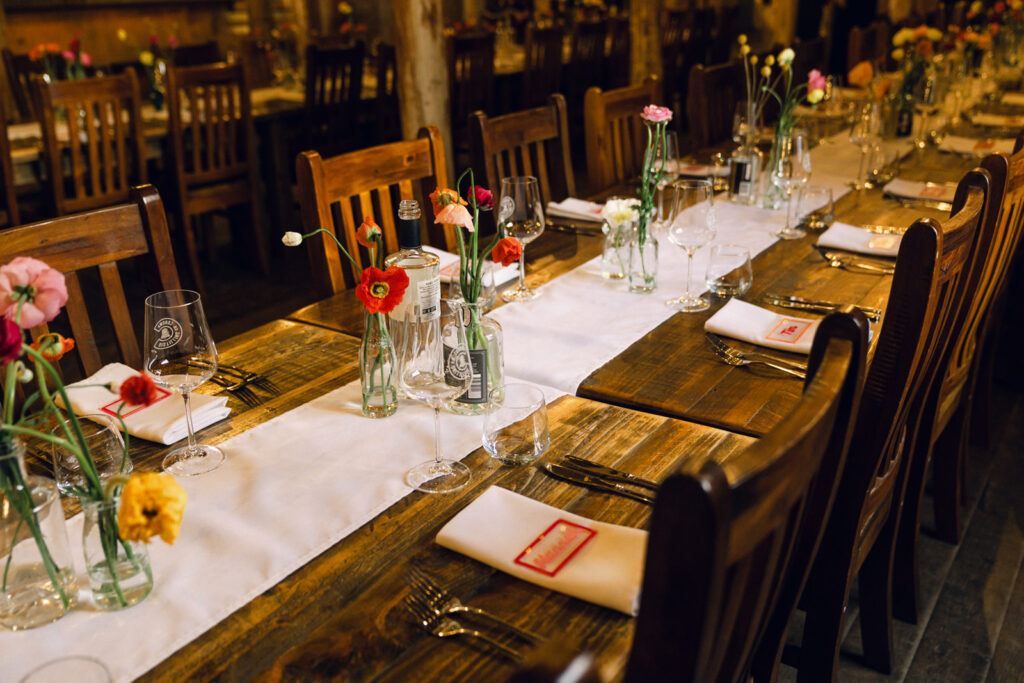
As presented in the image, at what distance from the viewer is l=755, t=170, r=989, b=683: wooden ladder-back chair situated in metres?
1.13

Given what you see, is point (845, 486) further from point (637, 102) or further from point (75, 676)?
point (637, 102)

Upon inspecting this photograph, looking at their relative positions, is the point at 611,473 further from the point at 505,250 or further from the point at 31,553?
the point at 31,553

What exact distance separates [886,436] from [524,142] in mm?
1576

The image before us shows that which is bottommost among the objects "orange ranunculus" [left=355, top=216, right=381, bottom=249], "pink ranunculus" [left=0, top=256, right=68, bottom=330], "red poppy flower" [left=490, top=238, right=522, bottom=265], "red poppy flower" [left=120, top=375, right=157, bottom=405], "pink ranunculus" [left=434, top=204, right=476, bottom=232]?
"red poppy flower" [left=490, top=238, right=522, bottom=265]

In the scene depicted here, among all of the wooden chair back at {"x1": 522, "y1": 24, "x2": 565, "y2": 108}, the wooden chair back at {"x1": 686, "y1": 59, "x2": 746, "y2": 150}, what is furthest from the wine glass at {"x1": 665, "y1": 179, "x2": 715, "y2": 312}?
the wooden chair back at {"x1": 522, "y1": 24, "x2": 565, "y2": 108}

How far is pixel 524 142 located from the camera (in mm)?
2576

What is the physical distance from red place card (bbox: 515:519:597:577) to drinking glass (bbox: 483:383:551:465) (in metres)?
0.18

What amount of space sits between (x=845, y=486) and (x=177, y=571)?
94 centimetres

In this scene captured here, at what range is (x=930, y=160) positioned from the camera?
296cm

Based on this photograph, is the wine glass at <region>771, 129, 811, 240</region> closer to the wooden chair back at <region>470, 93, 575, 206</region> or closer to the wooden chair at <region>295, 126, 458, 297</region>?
the wooden chair back at <region>470, 93, 575, 206</region>

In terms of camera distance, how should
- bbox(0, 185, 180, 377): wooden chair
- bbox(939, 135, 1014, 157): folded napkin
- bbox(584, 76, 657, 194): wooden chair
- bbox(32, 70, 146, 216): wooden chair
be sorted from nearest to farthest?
bbox(0, 185, 180, 377): wooden chair < bbox(584, 76, 657, 194): wooden chair < bbox(939, 135, 1014, 157): folded napkin < bbox(32, 70, 146, 216): wooden chair

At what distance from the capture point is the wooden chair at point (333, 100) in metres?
4.14

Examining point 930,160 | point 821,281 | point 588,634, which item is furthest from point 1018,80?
point 588,634

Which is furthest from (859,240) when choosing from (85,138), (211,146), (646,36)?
(646,36)
